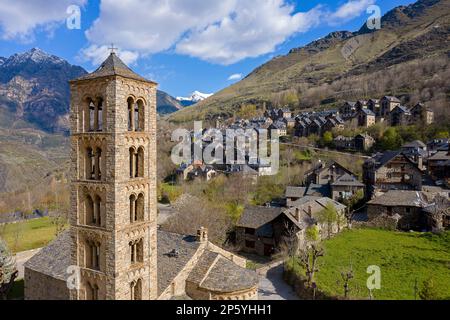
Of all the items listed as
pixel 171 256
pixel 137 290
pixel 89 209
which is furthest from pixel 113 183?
pixel 171 256

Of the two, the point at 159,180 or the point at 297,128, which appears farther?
the point at 297,128

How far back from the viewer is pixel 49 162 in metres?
129

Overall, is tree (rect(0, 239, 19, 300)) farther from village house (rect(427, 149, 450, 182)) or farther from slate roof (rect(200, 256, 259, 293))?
village house (rect(427, 149, 450, 182))

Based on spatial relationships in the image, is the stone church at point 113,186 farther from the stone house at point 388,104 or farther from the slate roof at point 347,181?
the stone house at point 388,104

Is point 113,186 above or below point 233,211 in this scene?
above

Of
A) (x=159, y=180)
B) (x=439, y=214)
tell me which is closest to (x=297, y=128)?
(x=159, y=180)

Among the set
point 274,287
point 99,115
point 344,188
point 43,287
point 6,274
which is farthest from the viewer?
point 344,188

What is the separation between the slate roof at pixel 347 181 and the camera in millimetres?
61938

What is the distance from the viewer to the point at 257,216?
47656 millimetres

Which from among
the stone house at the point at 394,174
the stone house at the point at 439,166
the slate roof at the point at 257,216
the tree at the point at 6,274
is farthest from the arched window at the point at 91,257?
the stone house at the point at 439,166

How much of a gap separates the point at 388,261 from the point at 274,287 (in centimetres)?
1333

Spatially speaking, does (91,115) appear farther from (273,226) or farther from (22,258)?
(22,258)

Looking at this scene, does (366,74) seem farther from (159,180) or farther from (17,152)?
(17,152)
